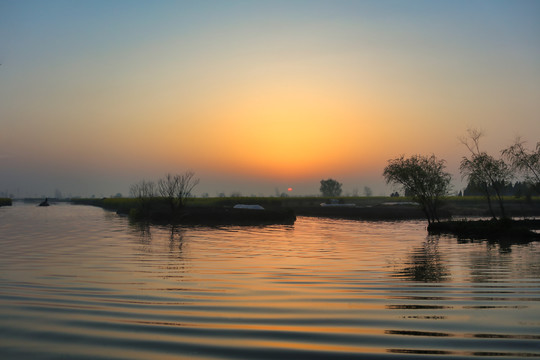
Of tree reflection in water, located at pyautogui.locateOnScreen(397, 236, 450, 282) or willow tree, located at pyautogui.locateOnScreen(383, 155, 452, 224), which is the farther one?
willow tree, located at pyautogui.locateOnScreen(383, 155, 452, 224)

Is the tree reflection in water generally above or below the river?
below

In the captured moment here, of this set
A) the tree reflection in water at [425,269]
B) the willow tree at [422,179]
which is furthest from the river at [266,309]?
the willow tree at [422,179]

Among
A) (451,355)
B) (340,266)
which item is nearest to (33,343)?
(451,355)

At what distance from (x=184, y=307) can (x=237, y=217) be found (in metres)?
58.8

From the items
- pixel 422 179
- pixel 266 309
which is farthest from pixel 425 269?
pixel 422 179

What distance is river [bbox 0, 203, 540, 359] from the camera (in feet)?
24.7

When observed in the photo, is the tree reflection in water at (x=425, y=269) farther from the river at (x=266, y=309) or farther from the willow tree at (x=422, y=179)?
the willow tree at (x=422, y=179)

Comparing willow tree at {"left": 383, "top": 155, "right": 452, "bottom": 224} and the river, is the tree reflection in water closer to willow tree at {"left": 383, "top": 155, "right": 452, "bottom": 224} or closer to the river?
the river

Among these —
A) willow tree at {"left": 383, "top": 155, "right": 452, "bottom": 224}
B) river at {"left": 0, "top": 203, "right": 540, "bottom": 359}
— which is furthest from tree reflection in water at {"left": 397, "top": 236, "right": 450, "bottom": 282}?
willow tree at {"left": 383, "top": 155, "right": 452, "bottom": 224}

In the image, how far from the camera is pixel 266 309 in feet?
35.3

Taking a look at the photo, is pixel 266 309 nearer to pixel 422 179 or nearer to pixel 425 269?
pixel 425 269

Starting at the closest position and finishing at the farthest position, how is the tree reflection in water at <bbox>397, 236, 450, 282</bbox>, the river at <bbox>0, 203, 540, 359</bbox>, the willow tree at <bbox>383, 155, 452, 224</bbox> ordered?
the river at <bbox>0, 203, 540, 359</bbox> → the tree reflection in water at <bbox>397, 236, 450, 282</bbox> → the willow tree at <bbox>383, 155, 452, 224</bbox>

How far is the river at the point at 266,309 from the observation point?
7516 mm

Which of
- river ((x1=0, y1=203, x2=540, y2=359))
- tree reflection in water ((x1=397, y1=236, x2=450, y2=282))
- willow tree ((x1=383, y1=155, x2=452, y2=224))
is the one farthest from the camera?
willow tree ((x1=383, y1=155, x2=452, y2=224))
